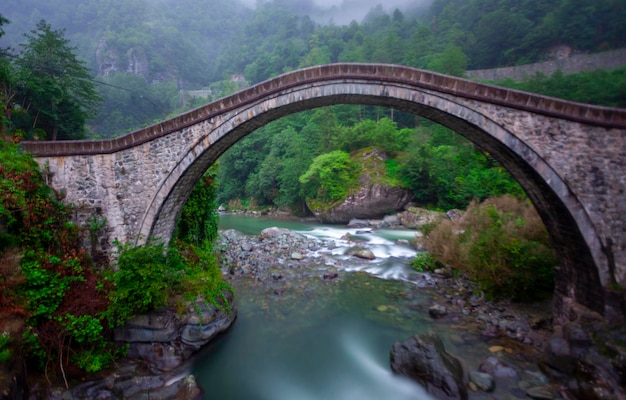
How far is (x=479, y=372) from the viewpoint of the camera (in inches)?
237

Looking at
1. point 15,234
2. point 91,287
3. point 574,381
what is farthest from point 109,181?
point 574,381

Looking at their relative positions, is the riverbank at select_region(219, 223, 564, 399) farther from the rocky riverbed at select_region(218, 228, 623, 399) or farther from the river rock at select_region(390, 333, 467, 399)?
the river rock at select_region(390, 333, 467, 399)

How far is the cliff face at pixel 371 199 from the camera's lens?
22234 mm

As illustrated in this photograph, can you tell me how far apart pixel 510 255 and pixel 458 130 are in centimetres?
368

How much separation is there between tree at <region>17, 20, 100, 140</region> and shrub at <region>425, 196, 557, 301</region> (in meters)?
17.8

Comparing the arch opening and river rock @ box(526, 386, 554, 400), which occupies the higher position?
the arch opening

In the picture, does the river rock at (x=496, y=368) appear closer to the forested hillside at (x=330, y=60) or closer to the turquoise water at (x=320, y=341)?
the turquoise water at (x=320, y=341)

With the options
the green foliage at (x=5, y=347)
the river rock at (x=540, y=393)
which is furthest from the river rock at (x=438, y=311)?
the green foliage at (x=5, y=347)

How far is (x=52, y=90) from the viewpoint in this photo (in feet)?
47.5

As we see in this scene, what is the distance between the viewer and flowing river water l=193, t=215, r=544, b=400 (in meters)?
6.30

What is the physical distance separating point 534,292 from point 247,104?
935 centimetres

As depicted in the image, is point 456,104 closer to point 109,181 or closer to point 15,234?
point 109,181

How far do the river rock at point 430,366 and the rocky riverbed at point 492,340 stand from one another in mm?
21

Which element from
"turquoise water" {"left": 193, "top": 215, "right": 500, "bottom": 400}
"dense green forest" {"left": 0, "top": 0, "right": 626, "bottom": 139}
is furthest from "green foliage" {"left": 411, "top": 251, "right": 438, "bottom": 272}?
"dense green forest" {"left": 0, "top": 0, "right": 626, "bottom": 139}
